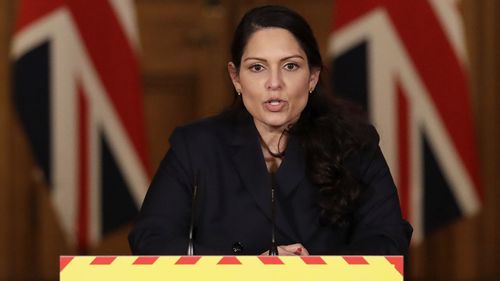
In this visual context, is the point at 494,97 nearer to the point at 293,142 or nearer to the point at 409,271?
the point at 409,271

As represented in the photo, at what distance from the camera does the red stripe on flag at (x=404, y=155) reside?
4.06m

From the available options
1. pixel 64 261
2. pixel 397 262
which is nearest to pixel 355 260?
pixel 397 262

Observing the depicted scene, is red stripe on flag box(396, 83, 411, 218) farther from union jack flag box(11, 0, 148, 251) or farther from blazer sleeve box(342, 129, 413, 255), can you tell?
blazer sleeve box(342, 129, 413, 255)

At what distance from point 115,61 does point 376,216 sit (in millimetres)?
2134

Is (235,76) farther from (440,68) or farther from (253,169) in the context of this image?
(440,68)

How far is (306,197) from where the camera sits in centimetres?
212

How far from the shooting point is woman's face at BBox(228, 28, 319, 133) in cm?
203

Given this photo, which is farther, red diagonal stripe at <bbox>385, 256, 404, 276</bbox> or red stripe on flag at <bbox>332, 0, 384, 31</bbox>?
red stripe on flag at <bbox>332, 0, 384, 31</bbox>

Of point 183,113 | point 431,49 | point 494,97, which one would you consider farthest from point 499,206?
point 183,113

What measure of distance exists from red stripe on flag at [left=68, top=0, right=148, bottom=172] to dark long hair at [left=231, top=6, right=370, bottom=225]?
70.9 inches

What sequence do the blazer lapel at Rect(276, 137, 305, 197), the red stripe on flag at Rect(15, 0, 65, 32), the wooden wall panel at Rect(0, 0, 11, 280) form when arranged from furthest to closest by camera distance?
the wooden wall panel at Rect(0, 0, 11, 280) → the red stripe on flag at Rect(15, 0, 65, 32) → the blazer lapel at Rect(276, 137, 305, 197)

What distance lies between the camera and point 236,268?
56.7 inches

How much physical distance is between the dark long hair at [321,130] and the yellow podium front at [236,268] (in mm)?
618

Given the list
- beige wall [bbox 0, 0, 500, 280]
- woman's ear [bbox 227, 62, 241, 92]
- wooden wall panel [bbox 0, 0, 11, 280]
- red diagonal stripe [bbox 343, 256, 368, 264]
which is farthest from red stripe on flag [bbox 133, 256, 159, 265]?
wooden wall panel [bbox 0, 0, 11, 280]
